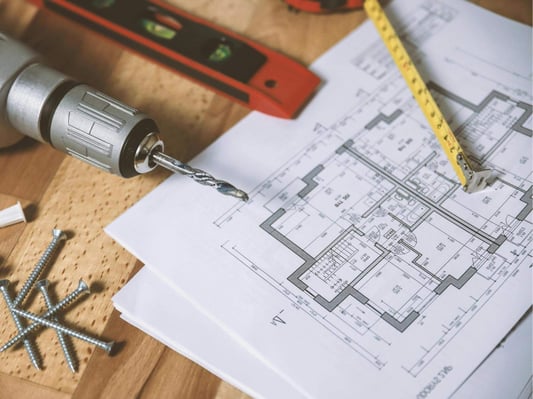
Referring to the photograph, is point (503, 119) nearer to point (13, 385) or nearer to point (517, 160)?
point (517, 160)

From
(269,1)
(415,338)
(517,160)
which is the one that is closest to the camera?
(415,338)

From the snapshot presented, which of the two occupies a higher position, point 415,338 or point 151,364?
point 415,338

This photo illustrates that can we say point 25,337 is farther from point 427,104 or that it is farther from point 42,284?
point 427,104

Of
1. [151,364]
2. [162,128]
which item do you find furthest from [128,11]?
[151,364]

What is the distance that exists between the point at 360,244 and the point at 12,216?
1.09ft

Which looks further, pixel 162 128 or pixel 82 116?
pixel 162 128

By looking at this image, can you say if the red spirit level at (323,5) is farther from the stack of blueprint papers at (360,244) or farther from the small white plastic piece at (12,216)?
the small white plastic piece at (12,216)

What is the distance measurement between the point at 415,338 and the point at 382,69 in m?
0.31

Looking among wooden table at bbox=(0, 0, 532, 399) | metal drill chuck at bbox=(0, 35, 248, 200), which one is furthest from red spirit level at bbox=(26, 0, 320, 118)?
metal drill chuck at bbox=(0, 35, 248, 200)

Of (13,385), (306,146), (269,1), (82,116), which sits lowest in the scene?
(13,385)

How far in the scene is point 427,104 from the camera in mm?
635

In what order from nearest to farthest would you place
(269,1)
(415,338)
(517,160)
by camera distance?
(415,338) < (517,160) < (269,1)

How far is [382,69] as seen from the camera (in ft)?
2.27

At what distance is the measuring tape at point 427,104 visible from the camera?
1.93 feet
